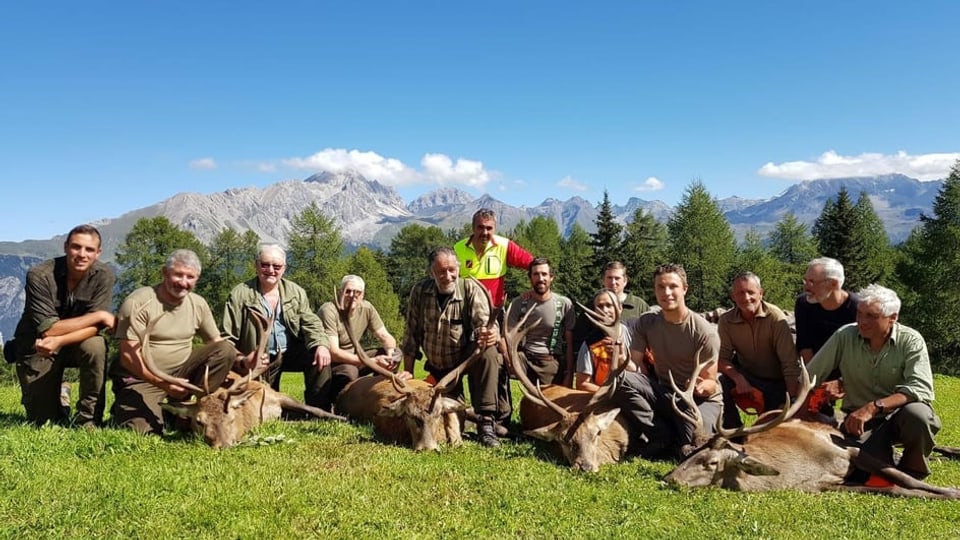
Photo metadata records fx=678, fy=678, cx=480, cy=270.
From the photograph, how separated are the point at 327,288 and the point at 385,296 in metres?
4.34

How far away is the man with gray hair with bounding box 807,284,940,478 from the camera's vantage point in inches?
250

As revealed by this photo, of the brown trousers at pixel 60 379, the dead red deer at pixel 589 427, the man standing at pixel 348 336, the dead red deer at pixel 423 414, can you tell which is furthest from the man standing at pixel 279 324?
the dead red deer at pixel 589 427

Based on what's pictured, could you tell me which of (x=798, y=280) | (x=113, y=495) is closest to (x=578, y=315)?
(x=113, y=495)

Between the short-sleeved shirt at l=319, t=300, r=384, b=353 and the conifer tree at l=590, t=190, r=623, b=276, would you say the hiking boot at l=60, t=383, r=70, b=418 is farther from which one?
the conifer tree at l=590, t=190, r=623, b=276

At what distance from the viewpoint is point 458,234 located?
82688 millimetres

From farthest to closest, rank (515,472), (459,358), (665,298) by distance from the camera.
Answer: (459,358), (665,298), (515,472)

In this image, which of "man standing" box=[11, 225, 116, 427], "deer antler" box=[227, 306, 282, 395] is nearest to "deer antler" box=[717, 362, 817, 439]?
"deer antler" box=[227, 306, 282, 395]

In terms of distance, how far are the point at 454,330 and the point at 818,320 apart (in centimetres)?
448

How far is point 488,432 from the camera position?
768 centimetres

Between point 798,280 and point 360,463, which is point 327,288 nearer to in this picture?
point 798,280

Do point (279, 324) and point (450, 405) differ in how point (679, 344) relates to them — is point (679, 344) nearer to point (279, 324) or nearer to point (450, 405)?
point (450, 405)

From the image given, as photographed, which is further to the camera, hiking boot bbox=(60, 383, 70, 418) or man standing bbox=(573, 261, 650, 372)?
man standing bbox=(573, 261, 650, 372)

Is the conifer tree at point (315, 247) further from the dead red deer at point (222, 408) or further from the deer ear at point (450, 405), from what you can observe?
the deer ear at point (450, 405)

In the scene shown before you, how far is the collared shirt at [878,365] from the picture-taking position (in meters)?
6.46
